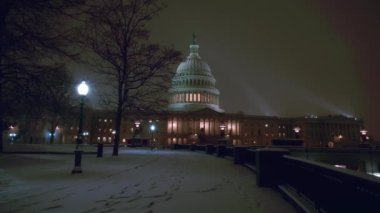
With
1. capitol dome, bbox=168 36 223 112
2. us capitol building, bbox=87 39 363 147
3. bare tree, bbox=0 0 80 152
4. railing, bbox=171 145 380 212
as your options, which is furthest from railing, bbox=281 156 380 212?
capitol dome, bbox=168 36 223 112

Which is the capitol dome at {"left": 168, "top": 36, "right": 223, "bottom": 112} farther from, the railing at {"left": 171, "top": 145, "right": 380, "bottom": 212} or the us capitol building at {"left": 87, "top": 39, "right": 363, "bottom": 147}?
the railing at {"left": 171, "top": 145, "right": 380, "bottom": 212}

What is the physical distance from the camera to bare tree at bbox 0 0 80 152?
9922 millimetres

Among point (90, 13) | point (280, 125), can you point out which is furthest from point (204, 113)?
point (90, 13)

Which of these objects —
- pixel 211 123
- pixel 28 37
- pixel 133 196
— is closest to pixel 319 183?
pixel 133 196

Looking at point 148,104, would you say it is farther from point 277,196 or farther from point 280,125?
point 280,125

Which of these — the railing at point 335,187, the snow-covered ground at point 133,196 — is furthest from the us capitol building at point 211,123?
the railing at point 335,187

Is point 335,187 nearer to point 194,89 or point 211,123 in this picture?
point 211,123

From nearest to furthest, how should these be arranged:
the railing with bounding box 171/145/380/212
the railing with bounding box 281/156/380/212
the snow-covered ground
A: the railing with bounding box 281/156/380/212 → the railing with bounding box 171/145/380/212 → the snow-covered ground

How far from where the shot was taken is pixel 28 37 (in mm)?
10188

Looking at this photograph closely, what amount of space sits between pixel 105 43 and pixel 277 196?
23.1 meters

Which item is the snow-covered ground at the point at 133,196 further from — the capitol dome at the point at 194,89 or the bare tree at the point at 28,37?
the capitol dome at the point at 194,89

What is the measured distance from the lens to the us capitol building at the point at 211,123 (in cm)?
14438

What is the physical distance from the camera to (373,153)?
4353 cm

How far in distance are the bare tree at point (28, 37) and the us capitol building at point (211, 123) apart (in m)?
125
